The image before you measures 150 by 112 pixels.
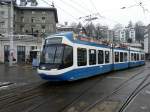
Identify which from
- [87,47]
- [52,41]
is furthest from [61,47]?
[87,47]

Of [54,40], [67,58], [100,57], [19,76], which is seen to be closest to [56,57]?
[67,58]

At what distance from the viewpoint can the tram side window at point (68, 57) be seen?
15450mm

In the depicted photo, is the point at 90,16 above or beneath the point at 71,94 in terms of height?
above

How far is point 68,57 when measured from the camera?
51.5 feet

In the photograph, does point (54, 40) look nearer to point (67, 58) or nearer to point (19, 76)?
point (67, 58)

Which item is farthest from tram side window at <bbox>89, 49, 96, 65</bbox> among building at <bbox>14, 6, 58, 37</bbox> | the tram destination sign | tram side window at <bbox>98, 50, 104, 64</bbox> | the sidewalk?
building at <bbox>14, 6, 58, 37</bbox>

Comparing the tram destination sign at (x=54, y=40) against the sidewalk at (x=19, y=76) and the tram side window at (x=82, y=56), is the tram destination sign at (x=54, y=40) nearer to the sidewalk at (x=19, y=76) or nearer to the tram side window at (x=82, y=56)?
the tram side window at (x=82, y=56)

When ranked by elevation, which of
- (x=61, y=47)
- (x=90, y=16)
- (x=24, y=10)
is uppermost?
(x=24, y=10)

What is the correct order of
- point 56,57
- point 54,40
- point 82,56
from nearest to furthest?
point 56,57 < point 54,40 < point 82,56

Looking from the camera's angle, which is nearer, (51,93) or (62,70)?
(51,93)

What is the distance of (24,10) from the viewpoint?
236ft

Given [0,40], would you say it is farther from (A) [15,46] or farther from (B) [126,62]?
(B) [126,62]

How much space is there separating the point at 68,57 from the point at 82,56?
1973 millimetres

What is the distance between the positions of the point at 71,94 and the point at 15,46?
39.4 meters
